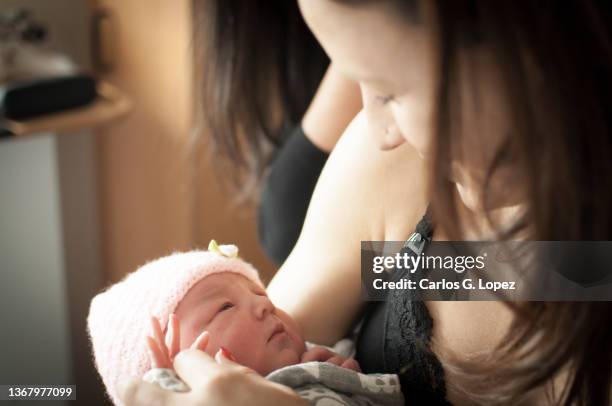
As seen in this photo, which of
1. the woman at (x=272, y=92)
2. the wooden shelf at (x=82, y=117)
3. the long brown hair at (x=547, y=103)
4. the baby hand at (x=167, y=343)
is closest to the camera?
the long brown hair at (x=547, y=103)

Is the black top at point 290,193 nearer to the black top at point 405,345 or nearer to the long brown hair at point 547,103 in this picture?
the black top at point 405,345

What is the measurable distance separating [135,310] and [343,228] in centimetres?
17

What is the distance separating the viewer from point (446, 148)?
1.41ft

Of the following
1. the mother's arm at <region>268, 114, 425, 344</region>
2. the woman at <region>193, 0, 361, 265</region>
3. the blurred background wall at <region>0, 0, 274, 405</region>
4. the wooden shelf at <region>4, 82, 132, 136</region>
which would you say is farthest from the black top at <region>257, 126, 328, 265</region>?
the wooden shelf at <region>4, 82, 132, 136</region>

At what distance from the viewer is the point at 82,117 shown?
51.6 inches

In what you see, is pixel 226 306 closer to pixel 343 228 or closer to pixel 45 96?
pixel 343 228

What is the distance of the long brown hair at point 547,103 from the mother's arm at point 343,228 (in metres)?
0.16

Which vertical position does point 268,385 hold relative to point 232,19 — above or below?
below

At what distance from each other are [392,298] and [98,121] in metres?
0.83

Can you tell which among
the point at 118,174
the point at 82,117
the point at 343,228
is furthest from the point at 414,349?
the point at 118,174

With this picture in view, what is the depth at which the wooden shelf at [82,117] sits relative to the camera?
4.14 feet

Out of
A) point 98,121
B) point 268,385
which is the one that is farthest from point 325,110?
point 98,121

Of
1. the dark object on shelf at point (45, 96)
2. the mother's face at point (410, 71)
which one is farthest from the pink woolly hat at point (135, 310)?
the dark object on shelf at point (45, 96)

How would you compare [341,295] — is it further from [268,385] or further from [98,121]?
[98,121]
